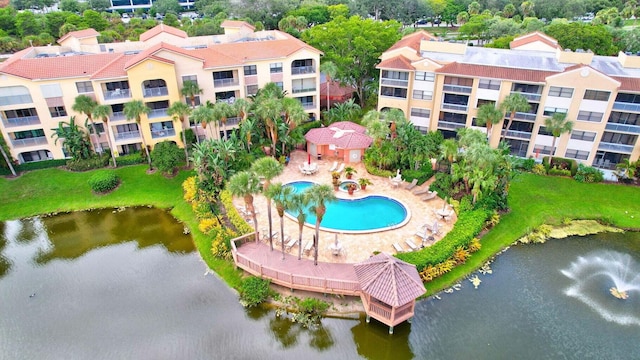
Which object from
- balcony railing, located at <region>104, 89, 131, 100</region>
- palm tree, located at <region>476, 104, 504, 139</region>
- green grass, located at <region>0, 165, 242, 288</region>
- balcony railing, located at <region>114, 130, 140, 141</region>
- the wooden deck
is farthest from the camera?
balcony railing, located at <region>114, 130, 140, 141</region>

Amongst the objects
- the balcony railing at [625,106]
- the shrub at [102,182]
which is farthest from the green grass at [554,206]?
the shrub at [102,182]

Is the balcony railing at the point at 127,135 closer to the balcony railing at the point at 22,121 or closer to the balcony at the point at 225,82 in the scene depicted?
the balcony railing at the point at 22,121

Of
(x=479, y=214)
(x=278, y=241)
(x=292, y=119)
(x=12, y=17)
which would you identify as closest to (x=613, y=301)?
(x=479, y=214)

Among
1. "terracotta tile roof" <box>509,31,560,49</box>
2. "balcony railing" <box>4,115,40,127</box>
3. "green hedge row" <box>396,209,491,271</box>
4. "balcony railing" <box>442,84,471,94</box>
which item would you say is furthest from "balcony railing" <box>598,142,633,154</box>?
"balcony railing" <box>4,115,40,127</box>

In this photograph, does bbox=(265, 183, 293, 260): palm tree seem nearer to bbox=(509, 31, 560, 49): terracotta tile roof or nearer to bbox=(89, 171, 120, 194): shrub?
bbox=(89, 171, 120, 194): shrub

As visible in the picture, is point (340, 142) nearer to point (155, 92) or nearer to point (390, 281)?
point (155, 92)

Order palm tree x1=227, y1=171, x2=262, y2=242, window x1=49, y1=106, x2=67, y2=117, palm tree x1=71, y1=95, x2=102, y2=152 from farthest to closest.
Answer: window x1=49, y1=106, x2=67, y2=117, palm tree x1=71, y1=95, x2=102, y2=152, palm tree x1=227, y1=171, x2=262, y2=242

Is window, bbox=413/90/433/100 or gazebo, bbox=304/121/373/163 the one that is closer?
gazebo, bbox=304/121/373/163
